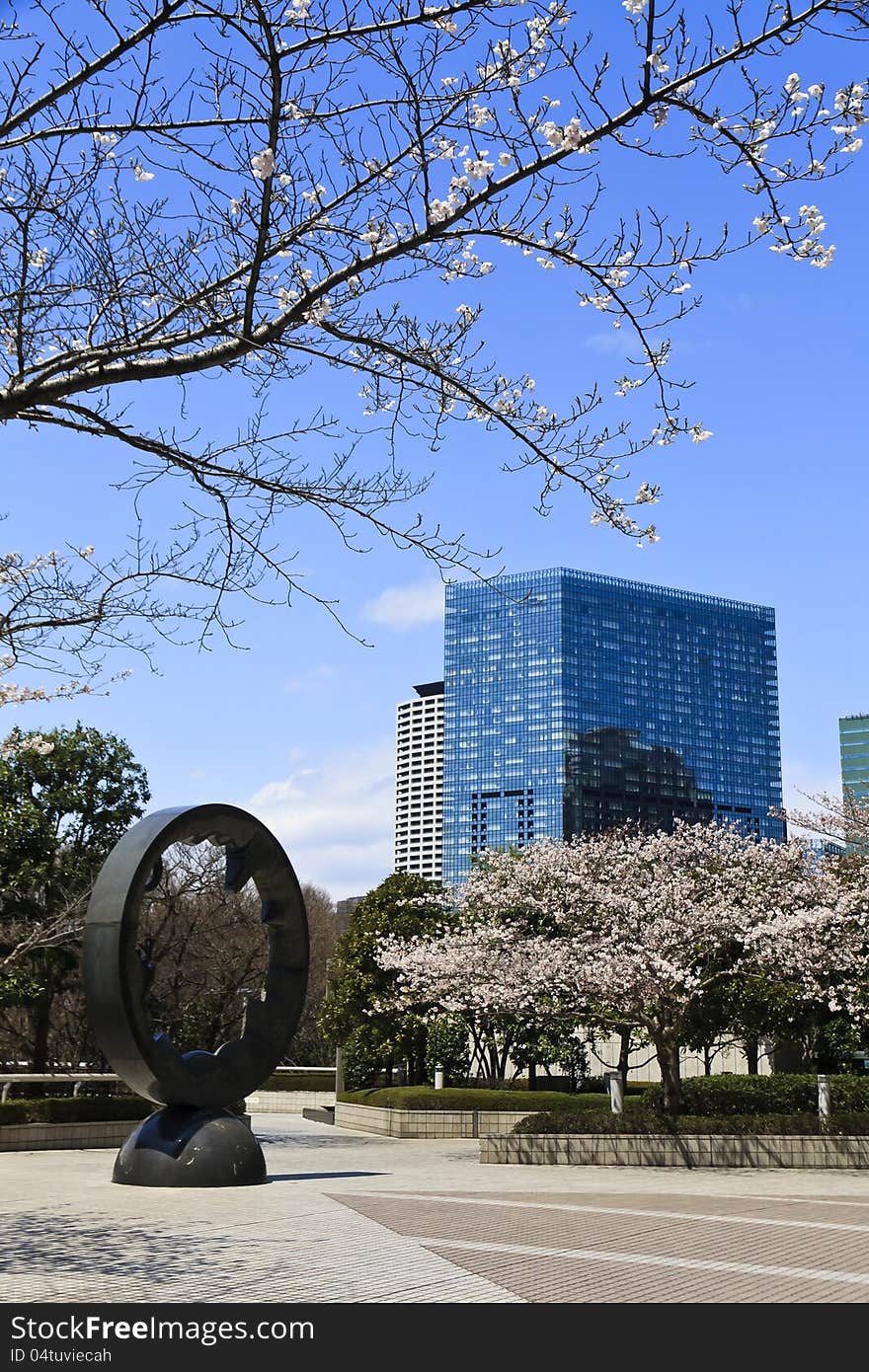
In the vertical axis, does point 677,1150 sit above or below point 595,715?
below

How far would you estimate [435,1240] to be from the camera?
9.09 m

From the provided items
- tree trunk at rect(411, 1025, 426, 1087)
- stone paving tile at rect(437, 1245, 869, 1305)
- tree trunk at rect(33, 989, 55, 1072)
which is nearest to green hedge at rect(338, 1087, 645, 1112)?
tree trunk at rect(411, 1025, 426, 1087)

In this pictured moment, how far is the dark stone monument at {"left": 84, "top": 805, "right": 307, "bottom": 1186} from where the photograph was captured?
40.7 ft

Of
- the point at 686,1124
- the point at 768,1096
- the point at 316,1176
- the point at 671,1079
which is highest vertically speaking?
the point at 671,1079

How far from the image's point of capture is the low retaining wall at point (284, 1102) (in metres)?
37.3

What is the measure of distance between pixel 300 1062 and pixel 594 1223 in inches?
1533

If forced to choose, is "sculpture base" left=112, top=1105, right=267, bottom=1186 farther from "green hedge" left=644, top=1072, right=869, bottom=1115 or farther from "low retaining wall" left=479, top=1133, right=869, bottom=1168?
"green hedge" left=644, top=1072, right=869, bottom=1115

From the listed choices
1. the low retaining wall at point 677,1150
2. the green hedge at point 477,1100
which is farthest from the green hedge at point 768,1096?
the green hedge at point 477,1100

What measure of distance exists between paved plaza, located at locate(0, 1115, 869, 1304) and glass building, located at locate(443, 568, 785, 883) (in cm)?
10787

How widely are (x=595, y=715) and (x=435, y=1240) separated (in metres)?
120

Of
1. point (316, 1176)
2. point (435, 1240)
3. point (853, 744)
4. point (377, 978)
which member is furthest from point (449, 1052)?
point (853, 744)

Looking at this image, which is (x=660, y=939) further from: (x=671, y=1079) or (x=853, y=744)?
(x=853, y=744)

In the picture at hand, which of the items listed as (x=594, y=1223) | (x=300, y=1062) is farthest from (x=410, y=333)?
(x=300, y=1062)

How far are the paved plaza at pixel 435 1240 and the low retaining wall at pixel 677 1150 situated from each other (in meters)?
1.96
